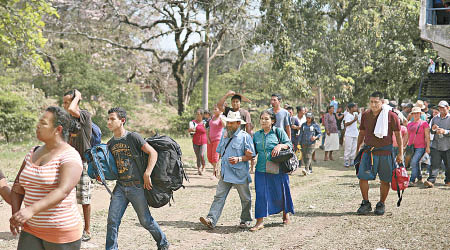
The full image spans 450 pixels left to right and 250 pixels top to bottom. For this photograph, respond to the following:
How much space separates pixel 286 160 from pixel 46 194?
3.86m

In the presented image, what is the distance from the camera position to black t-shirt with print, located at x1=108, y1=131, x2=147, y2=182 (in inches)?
209

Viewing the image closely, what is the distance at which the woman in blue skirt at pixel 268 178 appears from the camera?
6789 mm

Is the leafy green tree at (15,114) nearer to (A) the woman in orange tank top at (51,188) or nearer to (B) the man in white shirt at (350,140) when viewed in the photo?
(B) the man in white shirt at (350,140)

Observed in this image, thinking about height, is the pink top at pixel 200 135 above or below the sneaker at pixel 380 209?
above

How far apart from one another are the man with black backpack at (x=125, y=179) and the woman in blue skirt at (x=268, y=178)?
1.85 metres

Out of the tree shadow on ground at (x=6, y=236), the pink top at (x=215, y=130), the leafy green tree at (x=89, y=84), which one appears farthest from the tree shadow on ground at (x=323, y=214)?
the leafy green tree at (x=89, y=84)

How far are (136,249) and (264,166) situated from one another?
6.78 feet

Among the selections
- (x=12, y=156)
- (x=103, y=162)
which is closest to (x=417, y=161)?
(x=103, y=162)

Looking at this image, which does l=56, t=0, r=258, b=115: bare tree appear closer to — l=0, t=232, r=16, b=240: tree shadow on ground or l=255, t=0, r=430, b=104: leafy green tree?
l=255, t=0, r=430, b=104: leafy green tree

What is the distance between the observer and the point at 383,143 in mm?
7340

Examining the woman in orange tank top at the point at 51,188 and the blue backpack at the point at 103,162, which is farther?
the blue backpack at the point at 103,162

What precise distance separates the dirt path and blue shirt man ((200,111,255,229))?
0.24 meters

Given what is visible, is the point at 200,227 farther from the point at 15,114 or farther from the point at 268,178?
the point at 15,114

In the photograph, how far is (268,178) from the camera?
6.93 meters
